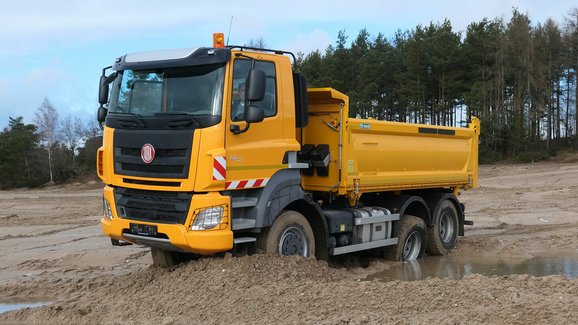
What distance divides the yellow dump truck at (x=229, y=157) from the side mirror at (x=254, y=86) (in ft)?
0.04

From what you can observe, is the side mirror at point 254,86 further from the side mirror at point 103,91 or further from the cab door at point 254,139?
the side mirror at point 103,91

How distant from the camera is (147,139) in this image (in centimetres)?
679

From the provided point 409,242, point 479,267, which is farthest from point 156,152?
point 479,267

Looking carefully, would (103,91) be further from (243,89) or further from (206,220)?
(206,220)

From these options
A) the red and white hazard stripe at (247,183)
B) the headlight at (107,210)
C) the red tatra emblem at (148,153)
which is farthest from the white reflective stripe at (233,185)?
the headlight at (107,210)

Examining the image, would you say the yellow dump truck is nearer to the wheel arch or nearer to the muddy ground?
the wheel arch

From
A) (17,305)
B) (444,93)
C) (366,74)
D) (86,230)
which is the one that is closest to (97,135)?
(366,74)

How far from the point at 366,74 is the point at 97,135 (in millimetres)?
23111

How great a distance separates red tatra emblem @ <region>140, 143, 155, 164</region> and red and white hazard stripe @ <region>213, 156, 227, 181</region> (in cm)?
82

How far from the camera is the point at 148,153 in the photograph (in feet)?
22.2

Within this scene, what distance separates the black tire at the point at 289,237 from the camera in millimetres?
7102

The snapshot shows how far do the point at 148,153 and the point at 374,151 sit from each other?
11.7ft

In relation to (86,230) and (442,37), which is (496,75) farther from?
(86,230)

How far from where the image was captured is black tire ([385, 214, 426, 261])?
984 cm
